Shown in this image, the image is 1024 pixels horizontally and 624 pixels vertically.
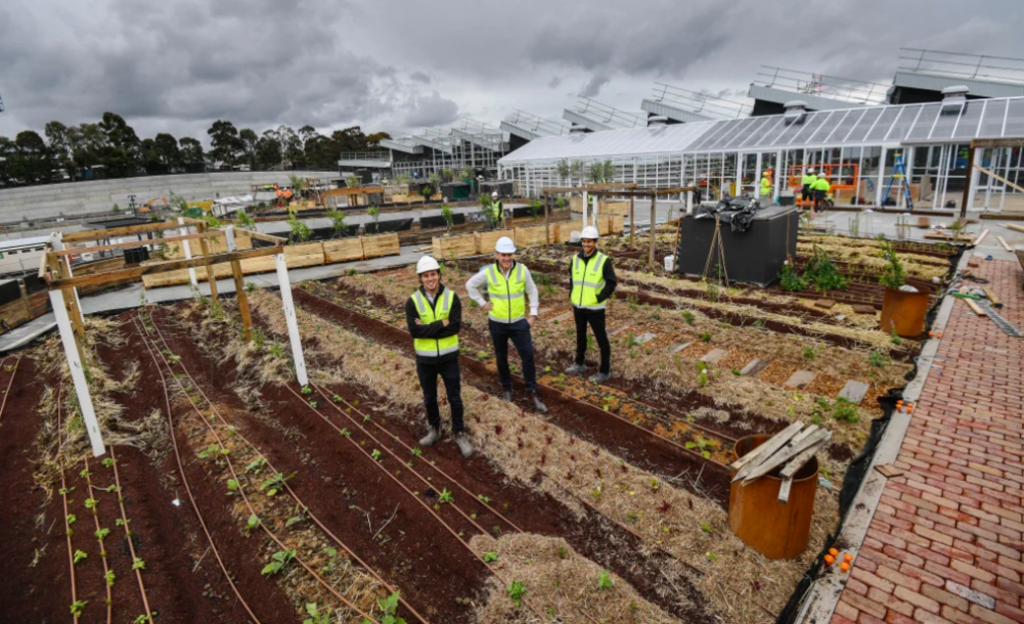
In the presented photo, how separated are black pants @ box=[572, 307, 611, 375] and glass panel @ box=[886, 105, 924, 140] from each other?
19407mm

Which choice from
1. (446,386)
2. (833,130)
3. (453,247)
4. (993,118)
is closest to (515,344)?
(446,386)

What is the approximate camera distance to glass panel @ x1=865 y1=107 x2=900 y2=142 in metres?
20.2

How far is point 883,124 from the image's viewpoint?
21.0 meters

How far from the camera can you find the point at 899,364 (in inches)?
263

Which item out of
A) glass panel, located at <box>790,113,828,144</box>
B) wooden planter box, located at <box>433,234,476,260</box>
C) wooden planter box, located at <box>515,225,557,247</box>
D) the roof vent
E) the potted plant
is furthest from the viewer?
glass panel, located at <box>790,113,828,144</box>

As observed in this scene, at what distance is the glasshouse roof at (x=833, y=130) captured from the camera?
18.8 metres

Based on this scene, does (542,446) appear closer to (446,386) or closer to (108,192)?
(446,386)

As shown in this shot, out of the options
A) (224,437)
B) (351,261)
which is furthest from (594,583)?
(351,261)

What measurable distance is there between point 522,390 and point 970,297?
8.08 m

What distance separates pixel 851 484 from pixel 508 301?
3.44 meters

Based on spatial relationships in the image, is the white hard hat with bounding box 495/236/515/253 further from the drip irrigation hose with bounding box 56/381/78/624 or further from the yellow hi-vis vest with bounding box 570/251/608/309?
the drip irrigation hose with bounding box 56/381/78/624

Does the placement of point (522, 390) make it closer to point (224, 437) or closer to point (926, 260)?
point (224, 437)

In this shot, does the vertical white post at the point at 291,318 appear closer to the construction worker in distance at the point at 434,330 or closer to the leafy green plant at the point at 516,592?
the construction worker in distance at the point at 434,330

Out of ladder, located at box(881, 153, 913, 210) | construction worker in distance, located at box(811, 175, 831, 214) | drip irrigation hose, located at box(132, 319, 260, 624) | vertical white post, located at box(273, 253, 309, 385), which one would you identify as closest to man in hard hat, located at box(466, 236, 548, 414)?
vertical white post, located at box(273, 253, 309, 385)
